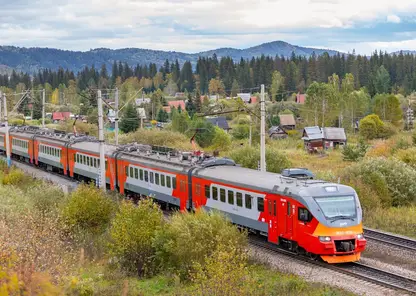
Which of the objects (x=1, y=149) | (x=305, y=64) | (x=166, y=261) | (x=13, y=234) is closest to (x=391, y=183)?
(x=166, y=261)

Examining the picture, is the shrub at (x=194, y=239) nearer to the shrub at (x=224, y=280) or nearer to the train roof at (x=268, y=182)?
the train roof at (x=268, y=182)

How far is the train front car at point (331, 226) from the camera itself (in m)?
18.8

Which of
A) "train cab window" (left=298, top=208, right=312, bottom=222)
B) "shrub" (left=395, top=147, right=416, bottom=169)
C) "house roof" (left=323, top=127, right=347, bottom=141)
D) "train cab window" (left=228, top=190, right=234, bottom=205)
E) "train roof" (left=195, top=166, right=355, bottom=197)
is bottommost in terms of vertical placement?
"house roof" (left=323, top=127, right=347, bottom=141)

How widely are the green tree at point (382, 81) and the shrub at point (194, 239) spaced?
112752 millimetres

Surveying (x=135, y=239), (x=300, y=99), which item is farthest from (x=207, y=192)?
(x=300, y=99)

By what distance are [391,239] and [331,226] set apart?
496 centimetres

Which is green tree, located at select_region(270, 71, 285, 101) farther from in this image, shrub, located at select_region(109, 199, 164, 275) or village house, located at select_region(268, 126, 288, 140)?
shrub, located at select_region(109, 199, 164, 275)

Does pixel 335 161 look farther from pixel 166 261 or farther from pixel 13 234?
pixel 13 234

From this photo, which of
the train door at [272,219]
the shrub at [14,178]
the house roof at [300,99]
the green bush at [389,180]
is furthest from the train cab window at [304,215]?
the house roof at [300,99]

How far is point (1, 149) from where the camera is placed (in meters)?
61.6

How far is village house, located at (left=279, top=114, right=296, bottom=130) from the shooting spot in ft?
312

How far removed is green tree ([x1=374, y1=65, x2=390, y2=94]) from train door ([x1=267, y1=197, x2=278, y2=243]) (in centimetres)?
11055

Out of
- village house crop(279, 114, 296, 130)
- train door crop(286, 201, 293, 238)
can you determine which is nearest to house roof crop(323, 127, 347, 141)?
village house crop(279, 114, 296, 130)

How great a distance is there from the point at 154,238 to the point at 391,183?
15.0 m
